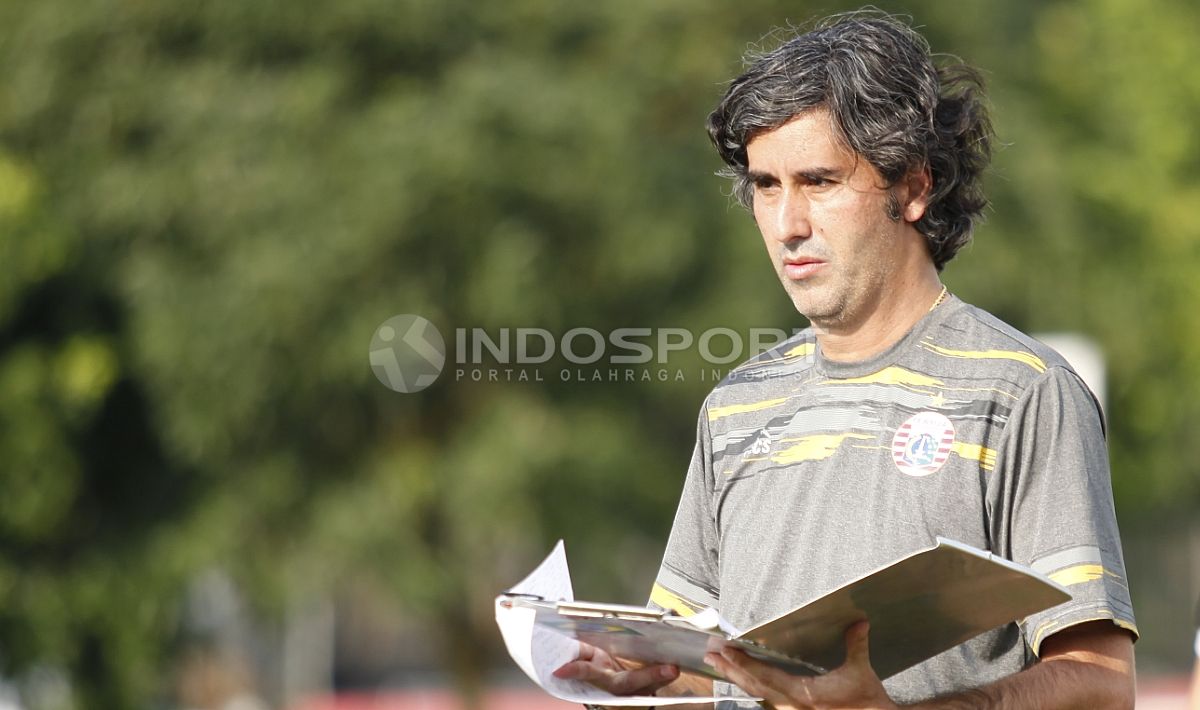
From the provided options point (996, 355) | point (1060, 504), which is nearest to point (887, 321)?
point (996, 355)

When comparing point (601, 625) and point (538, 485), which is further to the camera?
point (538, 485)

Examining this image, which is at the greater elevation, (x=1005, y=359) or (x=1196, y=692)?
(x=1005, y=359)

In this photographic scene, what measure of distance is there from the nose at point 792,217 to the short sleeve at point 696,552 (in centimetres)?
39

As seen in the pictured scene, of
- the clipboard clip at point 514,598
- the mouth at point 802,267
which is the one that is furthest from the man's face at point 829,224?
the clipboard clip at point 514,598

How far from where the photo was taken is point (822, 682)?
6.98 feet

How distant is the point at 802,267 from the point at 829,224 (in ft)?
0.26

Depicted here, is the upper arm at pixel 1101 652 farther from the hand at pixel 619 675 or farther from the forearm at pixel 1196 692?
the forearm at pixel 1196 692

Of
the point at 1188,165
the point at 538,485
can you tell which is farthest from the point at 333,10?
the point at 1188,165

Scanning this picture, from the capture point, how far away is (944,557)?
1.97 metres

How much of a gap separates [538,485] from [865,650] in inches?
249

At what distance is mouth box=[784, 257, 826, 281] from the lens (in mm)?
2455

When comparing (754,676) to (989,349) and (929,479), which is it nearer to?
(929,479)

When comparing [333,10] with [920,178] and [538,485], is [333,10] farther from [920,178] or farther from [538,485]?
[920,178]
